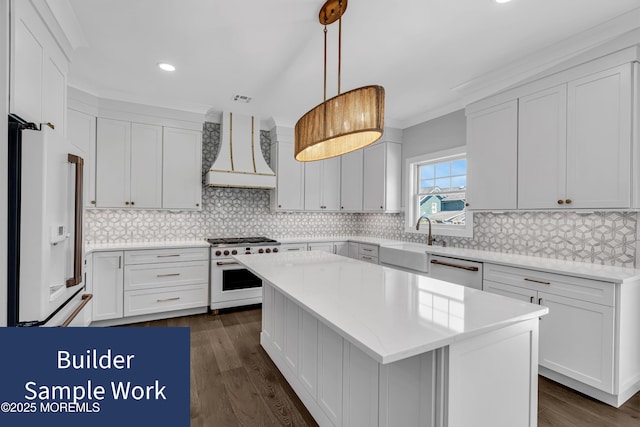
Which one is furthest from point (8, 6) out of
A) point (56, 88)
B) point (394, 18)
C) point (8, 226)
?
point (394, 18)

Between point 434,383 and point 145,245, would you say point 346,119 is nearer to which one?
point 434,383

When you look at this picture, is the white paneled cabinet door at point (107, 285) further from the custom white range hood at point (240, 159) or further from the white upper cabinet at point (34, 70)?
the white upper cabinet at point (34, 70)

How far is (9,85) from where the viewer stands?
1.49 meters

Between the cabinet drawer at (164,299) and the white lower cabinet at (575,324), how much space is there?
342 cm

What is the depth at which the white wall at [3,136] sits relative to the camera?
54.6 inches

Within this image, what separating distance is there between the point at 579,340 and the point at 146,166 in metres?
4.58

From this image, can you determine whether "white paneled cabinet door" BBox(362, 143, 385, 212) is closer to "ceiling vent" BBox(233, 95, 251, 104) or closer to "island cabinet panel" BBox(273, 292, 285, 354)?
"ceiling vent" BBox(233, 95, 251, 104)

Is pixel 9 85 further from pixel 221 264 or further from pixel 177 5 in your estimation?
pixel 221 264

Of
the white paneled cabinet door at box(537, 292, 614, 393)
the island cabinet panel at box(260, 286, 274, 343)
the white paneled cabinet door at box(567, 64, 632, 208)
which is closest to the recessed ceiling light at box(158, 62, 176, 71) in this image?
the island cabinet panel at box(260, 286, 274, 343)

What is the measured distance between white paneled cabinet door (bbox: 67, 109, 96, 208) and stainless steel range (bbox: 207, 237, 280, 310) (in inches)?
56.4

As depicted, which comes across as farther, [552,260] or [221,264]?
[221,264]

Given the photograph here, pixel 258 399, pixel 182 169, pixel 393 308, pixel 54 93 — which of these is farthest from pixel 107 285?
pixel 393 308

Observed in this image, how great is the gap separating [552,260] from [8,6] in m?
4.07

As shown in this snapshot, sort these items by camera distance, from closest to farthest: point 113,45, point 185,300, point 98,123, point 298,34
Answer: point 298,34, point 113,45, point 98,123, point 185,300
